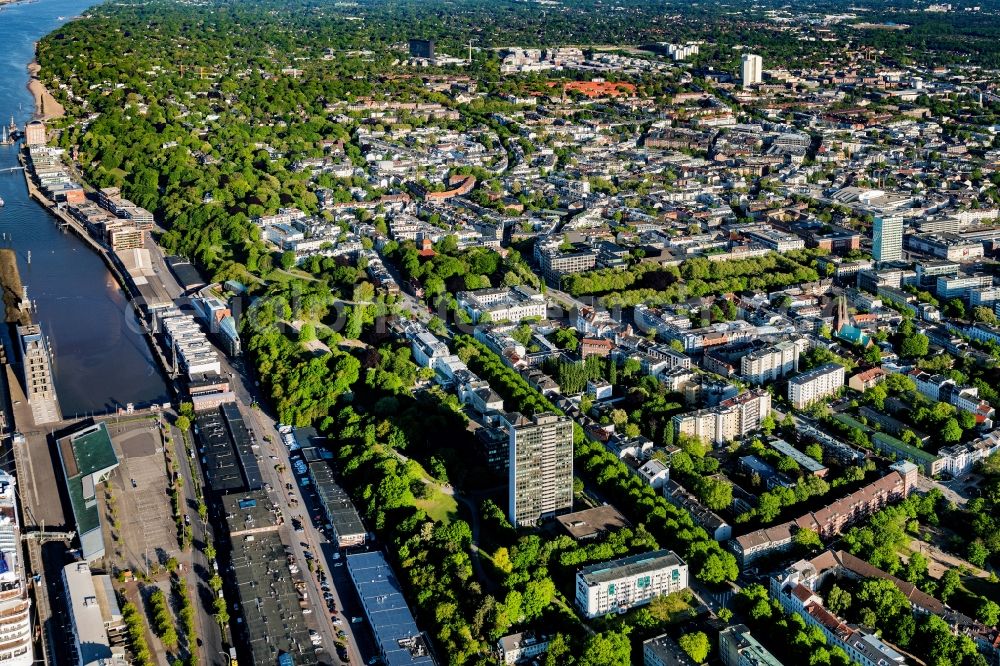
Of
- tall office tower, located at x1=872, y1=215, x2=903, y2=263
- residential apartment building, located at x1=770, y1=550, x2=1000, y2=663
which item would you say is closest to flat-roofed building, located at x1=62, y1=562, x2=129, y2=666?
residential apartment building, located at x1=770, y1=550, x2=1000, y2=663

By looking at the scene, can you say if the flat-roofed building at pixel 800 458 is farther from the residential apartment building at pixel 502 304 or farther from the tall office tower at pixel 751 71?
the tall office tower at pixel 751 71

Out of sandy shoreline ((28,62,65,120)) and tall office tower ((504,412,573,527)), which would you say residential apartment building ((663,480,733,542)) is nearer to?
tall office tower ((504,412,573,527))

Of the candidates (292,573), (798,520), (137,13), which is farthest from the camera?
(137,13)

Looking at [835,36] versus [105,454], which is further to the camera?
[835,36]

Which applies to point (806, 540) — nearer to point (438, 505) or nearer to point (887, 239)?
point (438, 505)

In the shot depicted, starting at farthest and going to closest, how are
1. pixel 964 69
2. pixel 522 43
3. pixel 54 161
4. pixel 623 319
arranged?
1. pixel 522 43
2. pixel 964 69
3. pixel 54 161
4. pixel 623 319

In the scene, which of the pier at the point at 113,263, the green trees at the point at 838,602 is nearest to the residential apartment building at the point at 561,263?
the pier at the point at 113,263

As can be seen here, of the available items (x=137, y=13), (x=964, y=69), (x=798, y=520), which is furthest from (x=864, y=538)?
(x=137, y=13)

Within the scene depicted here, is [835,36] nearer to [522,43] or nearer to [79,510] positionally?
[522,43]
